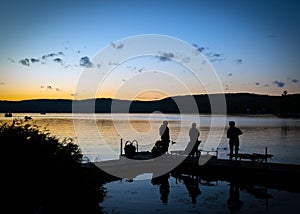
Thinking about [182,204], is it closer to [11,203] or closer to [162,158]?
[162,158]

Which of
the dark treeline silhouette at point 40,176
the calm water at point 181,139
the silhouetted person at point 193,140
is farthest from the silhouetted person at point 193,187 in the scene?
the dark treeline silhouette at point 40,176

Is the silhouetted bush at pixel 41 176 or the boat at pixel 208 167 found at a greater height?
the silhouetted bush at pixel 41 176

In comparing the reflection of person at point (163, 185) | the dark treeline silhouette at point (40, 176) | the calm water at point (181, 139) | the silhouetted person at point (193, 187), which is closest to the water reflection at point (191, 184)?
the silhouetted person at point (193, 187)

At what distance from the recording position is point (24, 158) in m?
7.55

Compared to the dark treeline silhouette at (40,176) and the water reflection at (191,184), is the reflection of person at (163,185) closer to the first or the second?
the water reflection at (191,184)

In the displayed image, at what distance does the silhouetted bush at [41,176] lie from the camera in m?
7.06

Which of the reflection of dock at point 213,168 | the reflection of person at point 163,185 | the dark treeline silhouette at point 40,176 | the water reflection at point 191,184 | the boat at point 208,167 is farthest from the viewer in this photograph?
the boat at point 208,167

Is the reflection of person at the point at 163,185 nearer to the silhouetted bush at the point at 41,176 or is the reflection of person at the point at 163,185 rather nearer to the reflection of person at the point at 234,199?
the reflection of person at the point at 234,199

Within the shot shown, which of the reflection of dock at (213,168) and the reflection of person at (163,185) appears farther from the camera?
the reflection of dock at (213,168)

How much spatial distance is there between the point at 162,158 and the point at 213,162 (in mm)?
2920

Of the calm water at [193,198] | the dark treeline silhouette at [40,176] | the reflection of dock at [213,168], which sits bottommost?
the calm water at [193,198]

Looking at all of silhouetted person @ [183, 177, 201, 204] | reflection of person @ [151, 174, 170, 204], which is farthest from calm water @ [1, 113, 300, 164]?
silhouetted person @ [183, 177, 201, 204]

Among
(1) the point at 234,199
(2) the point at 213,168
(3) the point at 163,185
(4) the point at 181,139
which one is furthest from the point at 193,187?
(4) the point at 181,139

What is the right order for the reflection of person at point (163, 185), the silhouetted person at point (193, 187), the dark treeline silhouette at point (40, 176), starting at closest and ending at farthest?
1. the dark treeline silhouette at point (40, 176)
2. the reflection of person at point (163, 185)
3. the silhouetted person at point (193, 187)
